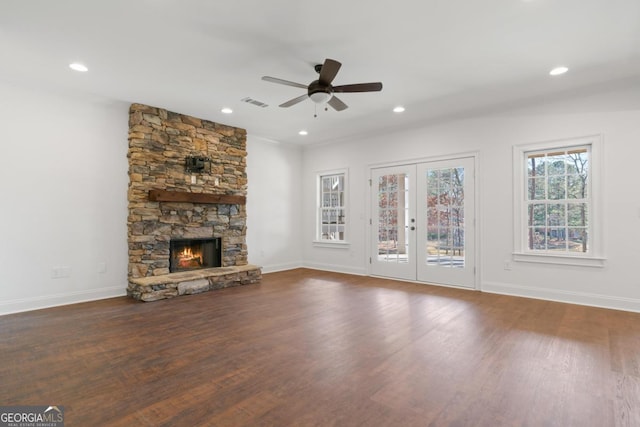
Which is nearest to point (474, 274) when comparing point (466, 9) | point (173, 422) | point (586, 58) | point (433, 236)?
point (433, 236)

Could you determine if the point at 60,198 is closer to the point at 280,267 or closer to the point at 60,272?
the point at 60,272

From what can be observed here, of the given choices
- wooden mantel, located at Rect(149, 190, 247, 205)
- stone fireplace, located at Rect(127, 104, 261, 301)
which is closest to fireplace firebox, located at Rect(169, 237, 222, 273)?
stone fireplace, located at Rect(127, 104, 261, 301)

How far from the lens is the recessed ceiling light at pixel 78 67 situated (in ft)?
11.9

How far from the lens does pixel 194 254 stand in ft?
19.0

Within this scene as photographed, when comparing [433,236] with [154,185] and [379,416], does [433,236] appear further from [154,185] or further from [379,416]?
[154,185]

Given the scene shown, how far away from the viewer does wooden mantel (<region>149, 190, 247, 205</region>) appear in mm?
4906

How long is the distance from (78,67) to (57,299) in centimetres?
296

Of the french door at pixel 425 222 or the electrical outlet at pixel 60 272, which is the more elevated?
the french door at pixel 425 222

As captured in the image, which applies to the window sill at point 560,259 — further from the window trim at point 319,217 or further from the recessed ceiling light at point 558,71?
the window trim at point 319,217

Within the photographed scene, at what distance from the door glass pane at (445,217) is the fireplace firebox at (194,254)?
3.82 meters

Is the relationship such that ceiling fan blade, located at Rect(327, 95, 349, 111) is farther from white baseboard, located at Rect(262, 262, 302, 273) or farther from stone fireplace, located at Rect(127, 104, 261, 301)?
white baseboard, located at Rect(262, 262, 302, 273)

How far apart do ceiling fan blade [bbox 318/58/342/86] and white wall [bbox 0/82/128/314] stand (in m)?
3.39

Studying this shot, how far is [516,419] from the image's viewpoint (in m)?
1.87

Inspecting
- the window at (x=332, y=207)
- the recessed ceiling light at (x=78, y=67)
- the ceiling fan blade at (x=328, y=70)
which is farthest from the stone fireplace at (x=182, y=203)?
the ceiling fan blade at (x=328, y=70)
